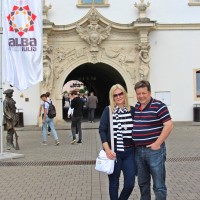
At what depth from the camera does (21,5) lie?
1118 cm

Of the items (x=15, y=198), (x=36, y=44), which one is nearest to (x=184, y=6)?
(x=36, y=44)

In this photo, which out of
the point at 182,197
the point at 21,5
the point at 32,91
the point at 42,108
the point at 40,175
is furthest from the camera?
the point at 32,91

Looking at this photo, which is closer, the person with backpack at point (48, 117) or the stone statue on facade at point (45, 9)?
the person with backpack at point (48, 117)

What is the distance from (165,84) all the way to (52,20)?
676cm

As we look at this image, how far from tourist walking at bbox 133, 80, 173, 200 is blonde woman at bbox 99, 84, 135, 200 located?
164 mm

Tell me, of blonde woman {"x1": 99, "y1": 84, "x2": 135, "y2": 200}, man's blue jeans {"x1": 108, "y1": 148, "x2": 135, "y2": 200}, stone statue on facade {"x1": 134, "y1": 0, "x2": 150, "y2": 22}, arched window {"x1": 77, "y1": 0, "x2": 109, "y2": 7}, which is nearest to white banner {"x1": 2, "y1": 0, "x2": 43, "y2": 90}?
blonde woman {"x1": 99, "y1": 84, "x2": 135, "y2": 200}

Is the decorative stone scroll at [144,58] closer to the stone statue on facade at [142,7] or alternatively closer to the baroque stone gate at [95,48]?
the baroque stone gate at [95,48]

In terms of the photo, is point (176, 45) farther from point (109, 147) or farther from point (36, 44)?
point (109, 147)

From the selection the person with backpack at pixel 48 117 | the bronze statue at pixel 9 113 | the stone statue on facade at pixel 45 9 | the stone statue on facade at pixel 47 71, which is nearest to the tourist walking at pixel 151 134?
the bronze statue at pixel 9 113

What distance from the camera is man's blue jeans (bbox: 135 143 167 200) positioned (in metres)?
5.27

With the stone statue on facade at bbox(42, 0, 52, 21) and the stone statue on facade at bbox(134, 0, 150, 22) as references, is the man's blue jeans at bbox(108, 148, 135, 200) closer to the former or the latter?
the stone statue on facade at bbox(42, 0, 52, 21)

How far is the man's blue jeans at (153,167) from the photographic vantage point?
5.27 metres

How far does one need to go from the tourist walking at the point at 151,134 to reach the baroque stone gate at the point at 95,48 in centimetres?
1701

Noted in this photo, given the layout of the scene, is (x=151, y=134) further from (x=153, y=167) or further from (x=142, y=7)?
(x=142, y=7)
